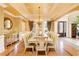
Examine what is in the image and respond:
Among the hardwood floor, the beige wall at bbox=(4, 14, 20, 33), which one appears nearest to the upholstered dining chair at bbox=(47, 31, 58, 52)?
the hardwood floor

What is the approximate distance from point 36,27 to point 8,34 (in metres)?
0.70

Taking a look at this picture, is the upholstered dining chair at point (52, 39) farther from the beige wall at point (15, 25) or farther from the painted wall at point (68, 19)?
the beige wall at point (15, 25)

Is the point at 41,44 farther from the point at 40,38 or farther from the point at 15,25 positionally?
the point at 15,25

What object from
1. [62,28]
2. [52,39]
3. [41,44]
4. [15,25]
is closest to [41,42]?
[41,44]

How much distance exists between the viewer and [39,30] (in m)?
3.43

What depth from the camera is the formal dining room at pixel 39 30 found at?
3307 mm

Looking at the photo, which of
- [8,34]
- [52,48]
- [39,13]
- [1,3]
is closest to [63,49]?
[52,48]

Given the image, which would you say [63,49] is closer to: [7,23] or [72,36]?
[72,36]

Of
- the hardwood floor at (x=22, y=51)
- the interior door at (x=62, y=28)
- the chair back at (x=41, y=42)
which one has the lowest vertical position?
the hardwood floor at (x=22, y=51)

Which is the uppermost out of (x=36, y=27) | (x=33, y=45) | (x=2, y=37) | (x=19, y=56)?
(x=36, y=27)

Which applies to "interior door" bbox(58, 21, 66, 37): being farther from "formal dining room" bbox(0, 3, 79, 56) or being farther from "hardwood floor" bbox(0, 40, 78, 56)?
"hardwood floor" bbox(0, 40, 78, 56)

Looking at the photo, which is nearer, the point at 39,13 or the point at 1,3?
the point at 1,3

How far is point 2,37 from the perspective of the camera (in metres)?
3.30

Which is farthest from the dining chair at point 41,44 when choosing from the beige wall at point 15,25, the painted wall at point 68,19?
the beige wall at point 15,25
